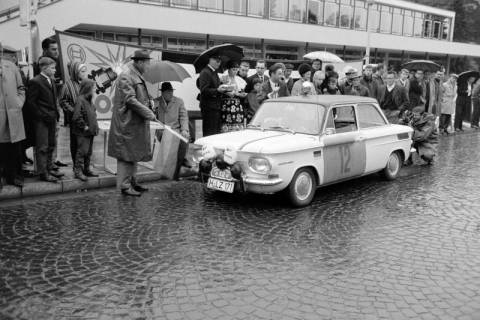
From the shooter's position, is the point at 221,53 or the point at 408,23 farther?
the point at 408,23

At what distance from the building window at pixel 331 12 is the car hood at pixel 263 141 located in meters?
32.6

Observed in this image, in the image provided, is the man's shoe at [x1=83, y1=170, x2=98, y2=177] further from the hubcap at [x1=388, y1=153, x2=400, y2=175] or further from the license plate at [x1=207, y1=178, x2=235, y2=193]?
the hubcap at [x1=388, y1=153, x2=400, y2=175]

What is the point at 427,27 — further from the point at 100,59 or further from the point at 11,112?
the point at 11,112

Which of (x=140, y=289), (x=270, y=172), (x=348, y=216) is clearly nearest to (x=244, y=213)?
(x=270, y=172)

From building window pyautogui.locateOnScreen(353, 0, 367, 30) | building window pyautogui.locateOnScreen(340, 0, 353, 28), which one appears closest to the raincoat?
building window pyautogui.locateOnScreen(340, 0, 353, 28)

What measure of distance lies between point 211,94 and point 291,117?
78.8 inches

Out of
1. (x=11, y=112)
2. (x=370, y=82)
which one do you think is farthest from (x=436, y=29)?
(x=11, y=112)

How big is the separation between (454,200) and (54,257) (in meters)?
5.94

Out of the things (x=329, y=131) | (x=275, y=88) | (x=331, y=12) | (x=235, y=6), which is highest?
(x=331, y=12)

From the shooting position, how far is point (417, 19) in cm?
4844

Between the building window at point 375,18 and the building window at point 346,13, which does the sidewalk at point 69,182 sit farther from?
the building window at point 375,18

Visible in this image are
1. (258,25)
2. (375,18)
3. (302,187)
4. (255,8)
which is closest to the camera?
(302,187)

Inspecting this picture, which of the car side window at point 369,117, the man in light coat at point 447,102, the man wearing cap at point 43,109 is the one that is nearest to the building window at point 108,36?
the man in light coat at point 447,102

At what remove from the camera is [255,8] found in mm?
31828
